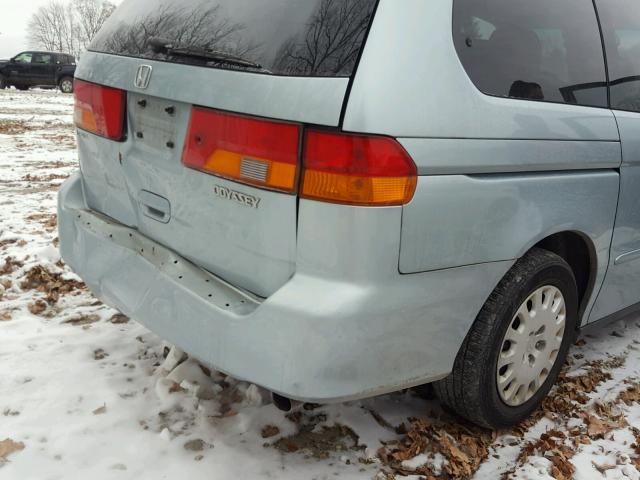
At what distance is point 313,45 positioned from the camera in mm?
1687

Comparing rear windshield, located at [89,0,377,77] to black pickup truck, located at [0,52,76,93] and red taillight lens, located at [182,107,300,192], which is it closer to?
red taillight lens, located at [182,107,300,192]

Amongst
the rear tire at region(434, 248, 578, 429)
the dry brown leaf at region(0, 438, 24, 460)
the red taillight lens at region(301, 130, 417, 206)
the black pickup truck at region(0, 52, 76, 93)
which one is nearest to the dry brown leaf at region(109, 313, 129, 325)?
the dry brown leaf at region(0, 438, 24, 460)

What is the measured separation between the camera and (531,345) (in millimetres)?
2287

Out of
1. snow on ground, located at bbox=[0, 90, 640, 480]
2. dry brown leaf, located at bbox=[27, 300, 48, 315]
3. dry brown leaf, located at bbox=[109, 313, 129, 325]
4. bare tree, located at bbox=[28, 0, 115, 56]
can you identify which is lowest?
snow on ground, located at bbox=[0, 90, 640, 480]

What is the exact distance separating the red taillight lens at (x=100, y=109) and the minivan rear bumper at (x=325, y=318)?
50 cm

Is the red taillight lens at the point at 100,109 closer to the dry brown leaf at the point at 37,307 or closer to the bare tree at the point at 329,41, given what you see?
the bare tree at the point at 329,41

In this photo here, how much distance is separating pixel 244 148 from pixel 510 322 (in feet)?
3.73

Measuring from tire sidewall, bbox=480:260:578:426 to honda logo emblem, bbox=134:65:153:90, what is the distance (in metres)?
1.44

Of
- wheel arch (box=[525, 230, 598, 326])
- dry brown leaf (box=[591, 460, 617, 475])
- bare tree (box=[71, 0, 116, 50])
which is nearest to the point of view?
dry brown leaf (box=[591, 460, 617, 475])

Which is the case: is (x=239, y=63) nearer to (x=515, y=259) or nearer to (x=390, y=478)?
(x=515, y=259)

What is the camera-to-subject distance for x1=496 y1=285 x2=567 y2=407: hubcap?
2.20 metres

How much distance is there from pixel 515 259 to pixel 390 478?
879 mm

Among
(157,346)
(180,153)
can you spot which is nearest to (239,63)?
(180,153)

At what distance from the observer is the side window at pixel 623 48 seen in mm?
2445
